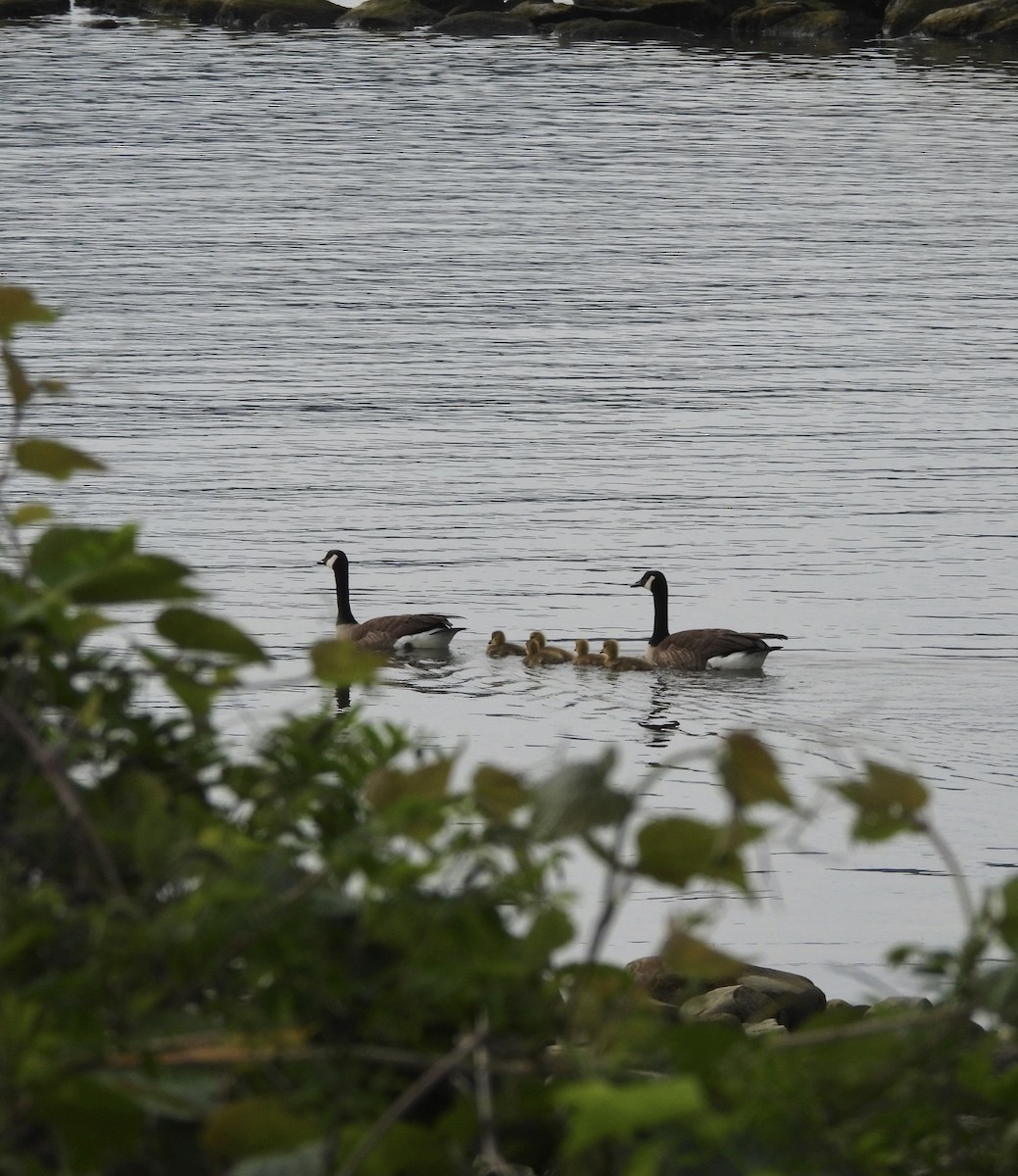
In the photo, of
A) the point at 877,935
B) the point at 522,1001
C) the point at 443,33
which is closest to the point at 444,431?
the point at 877,935

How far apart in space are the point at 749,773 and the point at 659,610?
1350cm

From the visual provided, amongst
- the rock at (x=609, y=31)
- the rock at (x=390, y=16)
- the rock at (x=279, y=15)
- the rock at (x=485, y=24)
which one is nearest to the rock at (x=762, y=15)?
the rock at (x=609, y=31)

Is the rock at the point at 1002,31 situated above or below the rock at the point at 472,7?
below

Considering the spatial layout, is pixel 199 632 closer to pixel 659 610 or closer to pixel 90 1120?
pixel 90 1120

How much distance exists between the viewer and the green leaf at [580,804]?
192 cm

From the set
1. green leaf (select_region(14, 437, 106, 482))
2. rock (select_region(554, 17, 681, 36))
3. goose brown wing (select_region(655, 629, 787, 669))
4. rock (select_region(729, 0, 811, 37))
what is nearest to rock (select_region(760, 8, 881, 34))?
rock (select_region(729, 0, 811, 37))

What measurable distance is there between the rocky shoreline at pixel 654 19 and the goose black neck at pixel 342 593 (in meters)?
66.3

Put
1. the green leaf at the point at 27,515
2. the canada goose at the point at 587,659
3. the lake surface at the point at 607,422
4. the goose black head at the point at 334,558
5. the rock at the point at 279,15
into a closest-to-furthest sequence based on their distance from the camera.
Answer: the green leaf at the point at 27,515, the lake surface at the point at 607,422, the canada goose at the point at 587,659, the goose black head at the point at 334,558, the rock at the point at 279,15

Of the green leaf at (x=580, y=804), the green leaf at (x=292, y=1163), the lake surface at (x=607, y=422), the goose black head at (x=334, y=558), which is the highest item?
the green leaf at (x=580, y=804)

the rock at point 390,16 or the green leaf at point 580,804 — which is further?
the rock at point 390,16

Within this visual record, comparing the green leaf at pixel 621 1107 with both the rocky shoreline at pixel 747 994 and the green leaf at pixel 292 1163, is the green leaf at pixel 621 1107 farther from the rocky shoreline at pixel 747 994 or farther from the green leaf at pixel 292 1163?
the rocky shoreline at pixel 747 994

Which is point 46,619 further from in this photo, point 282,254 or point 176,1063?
point 282,254

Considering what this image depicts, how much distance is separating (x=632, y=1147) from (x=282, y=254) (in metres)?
34.5

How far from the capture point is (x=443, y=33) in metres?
81.0
